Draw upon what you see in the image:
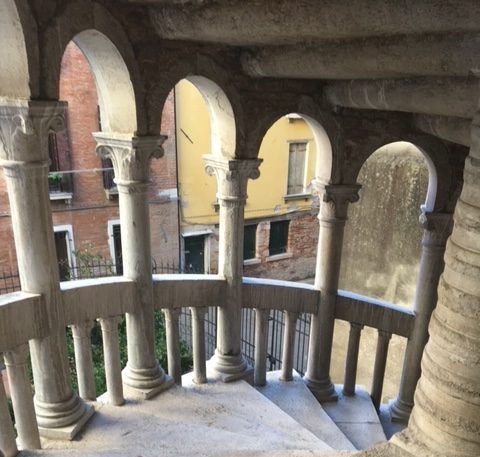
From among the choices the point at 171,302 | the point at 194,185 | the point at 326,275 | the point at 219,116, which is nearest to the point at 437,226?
the point at 326,275

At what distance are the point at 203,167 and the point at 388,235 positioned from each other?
198 inches

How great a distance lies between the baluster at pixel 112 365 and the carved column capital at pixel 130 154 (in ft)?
3.59

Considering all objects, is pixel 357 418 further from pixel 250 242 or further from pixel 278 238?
pixel 278 238

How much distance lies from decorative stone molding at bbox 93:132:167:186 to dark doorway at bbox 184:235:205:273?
7.20 meters

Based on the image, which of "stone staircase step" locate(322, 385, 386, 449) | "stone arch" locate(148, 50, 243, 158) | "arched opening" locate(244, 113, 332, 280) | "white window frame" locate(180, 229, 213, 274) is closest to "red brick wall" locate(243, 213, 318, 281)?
"arched opening" locate(244, 113, 332, 280)

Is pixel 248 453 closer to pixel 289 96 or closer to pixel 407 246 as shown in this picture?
pixel 289 96

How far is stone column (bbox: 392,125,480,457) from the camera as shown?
142 centimetres

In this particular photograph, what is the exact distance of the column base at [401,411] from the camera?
462 centimetres

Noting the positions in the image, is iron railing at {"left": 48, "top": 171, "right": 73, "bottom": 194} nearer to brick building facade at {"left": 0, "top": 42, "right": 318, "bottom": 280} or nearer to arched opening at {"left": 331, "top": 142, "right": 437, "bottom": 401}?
brick building facade at {"left": 0, "top": 42, "right": 318, "bottom": 280}

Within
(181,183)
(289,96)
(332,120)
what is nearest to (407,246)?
(332,120)

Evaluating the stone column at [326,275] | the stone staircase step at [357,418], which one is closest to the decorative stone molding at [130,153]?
the stone column at [326,275]

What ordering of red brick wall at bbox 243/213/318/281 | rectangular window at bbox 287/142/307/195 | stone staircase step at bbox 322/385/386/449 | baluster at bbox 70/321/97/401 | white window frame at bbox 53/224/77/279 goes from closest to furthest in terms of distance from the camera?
baluster at bbox 70/321/97/401
stone staircase step at bbox 322/385/386/449
white window frame at bbox 53/224/77/279
rectangular window at bbox 287/142/307/195
red brick wall at bbox 243/213/318/281

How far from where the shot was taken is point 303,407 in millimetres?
4188

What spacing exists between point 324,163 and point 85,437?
290 centimetres
